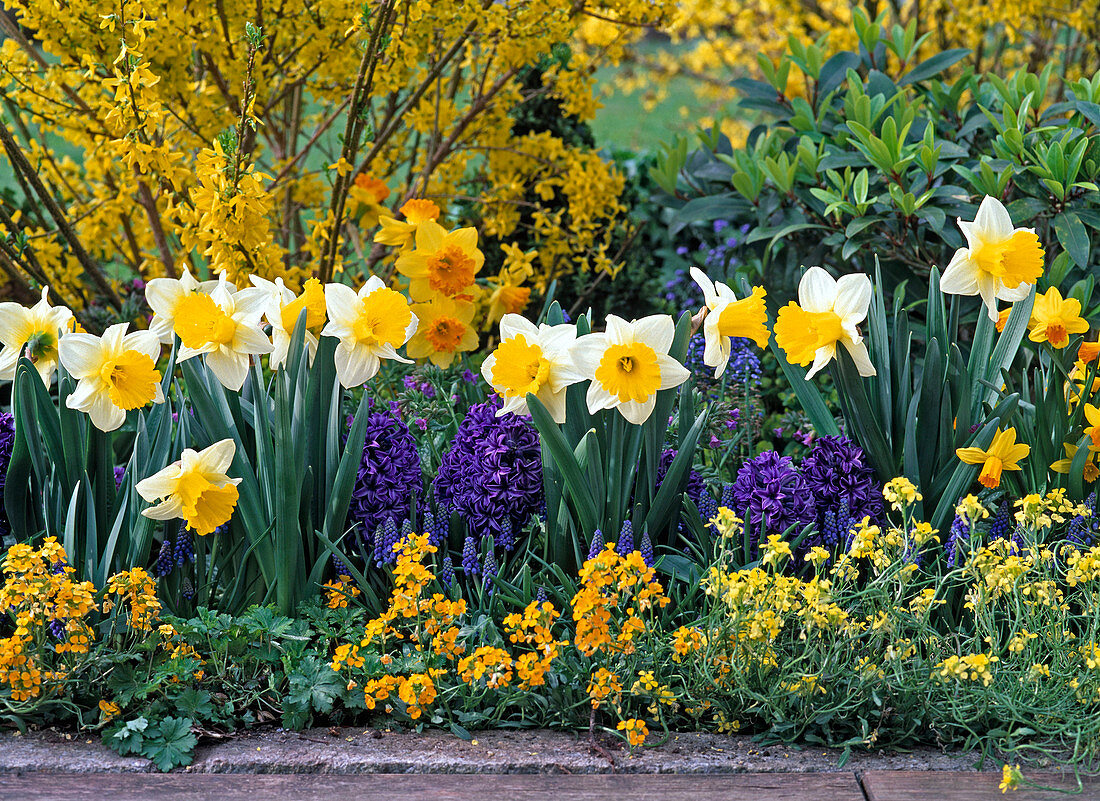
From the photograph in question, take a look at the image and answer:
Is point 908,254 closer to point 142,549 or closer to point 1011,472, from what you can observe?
point 1011,472

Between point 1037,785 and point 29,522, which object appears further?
point 29,522

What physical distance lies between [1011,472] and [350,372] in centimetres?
140

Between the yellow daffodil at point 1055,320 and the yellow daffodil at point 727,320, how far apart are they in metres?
0.61

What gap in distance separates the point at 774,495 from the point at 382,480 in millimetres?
800

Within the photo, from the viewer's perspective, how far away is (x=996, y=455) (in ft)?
6.33

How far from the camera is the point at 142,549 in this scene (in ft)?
6.25

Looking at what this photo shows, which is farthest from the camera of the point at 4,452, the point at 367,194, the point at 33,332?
the point at 367,194

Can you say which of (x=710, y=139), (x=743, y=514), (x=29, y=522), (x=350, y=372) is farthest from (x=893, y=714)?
(x=710, y=139)

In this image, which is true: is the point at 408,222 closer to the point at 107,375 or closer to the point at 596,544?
the point at 107,375

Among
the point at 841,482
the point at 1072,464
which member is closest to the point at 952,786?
the point at 841,482

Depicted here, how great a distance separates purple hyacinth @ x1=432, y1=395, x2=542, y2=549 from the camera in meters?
1.98

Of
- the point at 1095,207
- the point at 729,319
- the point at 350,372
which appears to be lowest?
the point at 350,372

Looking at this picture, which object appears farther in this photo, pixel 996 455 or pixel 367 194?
pixel 367 194

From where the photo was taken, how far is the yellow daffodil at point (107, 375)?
70.9 inches
